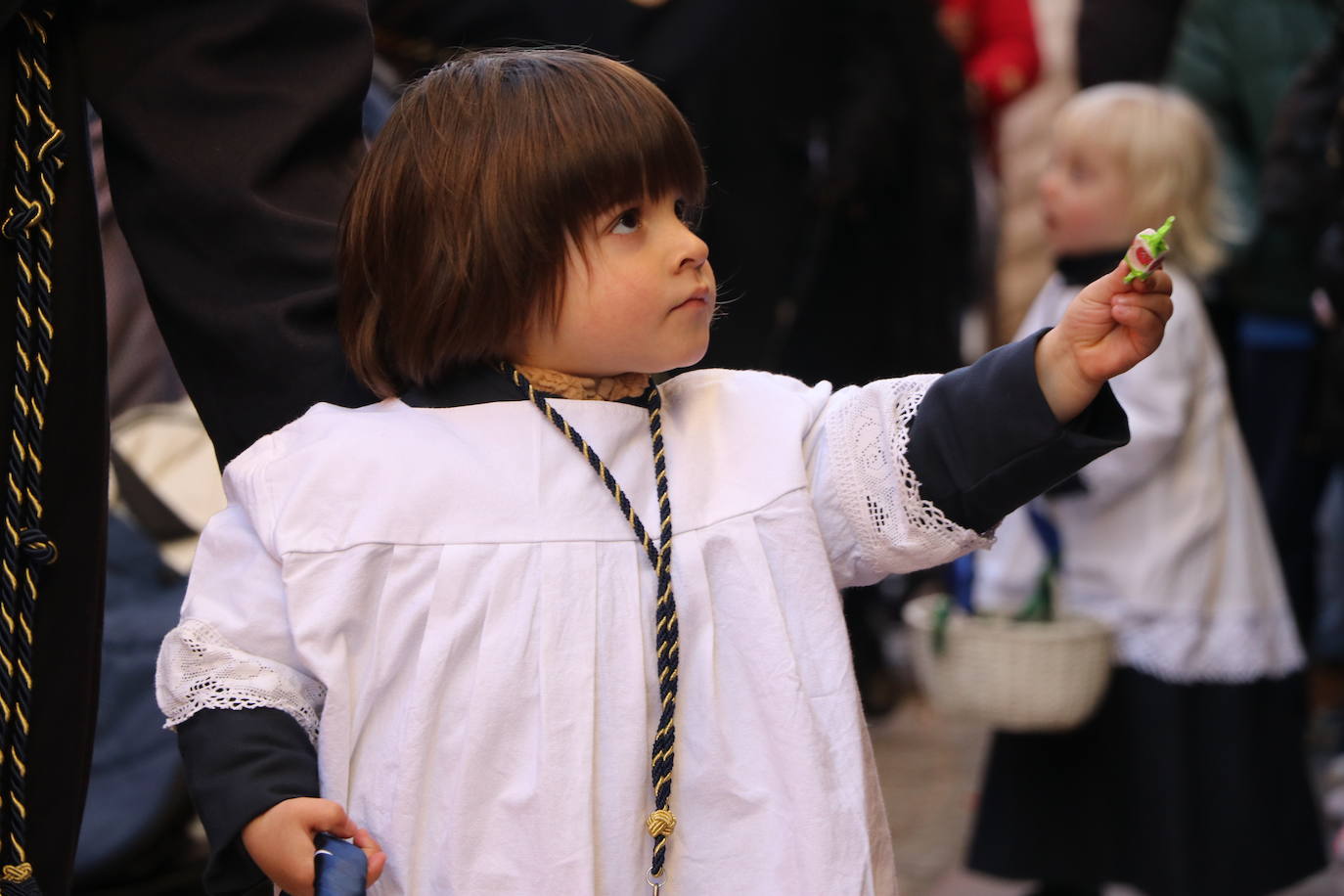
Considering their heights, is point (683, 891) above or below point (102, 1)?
below

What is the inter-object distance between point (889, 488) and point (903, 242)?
2.87 meters

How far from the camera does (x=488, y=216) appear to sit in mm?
1396

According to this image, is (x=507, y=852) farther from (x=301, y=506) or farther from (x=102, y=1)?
(x=102, y=1)

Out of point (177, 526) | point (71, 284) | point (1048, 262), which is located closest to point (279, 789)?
point (71, 284)

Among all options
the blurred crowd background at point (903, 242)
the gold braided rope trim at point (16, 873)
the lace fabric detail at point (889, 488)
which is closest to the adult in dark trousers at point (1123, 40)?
the blurred crowd background at point (903, 242)

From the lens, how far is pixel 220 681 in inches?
54.6

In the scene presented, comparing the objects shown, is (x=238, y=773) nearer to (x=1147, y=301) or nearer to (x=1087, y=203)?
(x=1147, y=301)

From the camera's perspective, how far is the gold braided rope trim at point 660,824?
135cm

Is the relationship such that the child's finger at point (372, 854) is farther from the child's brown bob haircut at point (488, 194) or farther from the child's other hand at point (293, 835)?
the child's brown bob haircut at point (488, 194)

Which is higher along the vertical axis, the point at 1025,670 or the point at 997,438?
the point at 997,438

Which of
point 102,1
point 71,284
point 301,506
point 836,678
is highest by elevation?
point 102,1

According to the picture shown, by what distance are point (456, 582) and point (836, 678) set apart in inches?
12.9

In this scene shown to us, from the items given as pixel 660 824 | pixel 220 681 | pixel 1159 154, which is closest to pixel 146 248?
pixel 220 681

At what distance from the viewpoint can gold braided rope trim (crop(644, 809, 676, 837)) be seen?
135 centimetres
